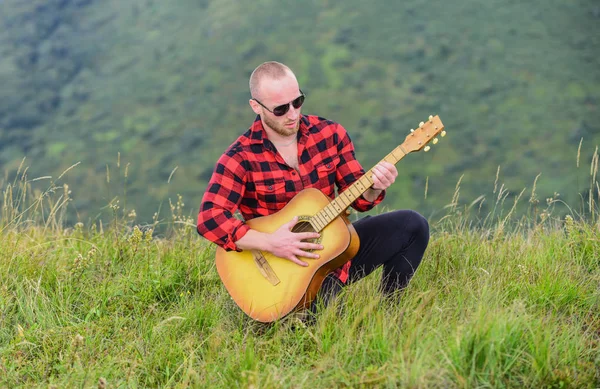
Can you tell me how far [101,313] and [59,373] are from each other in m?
0.58

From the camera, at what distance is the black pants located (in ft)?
11.6

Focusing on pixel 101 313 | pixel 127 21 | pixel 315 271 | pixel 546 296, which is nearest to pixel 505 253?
pixel 546 296

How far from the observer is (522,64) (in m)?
61.0

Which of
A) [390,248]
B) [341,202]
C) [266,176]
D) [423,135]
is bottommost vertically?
[390,248]

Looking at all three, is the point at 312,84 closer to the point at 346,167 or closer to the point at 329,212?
the point at 346,167

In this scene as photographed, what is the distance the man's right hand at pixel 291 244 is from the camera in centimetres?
332

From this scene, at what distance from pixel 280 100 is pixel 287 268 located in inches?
33.6

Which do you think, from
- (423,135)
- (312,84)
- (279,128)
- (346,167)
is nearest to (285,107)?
(279,128)

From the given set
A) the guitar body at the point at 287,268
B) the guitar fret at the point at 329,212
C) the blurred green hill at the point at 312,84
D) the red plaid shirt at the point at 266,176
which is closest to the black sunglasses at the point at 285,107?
the red plaid shirt at the point at 266,176

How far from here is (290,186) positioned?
3518 mm

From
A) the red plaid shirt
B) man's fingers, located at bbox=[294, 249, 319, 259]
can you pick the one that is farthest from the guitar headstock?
man's fingers, located at bbox=[294, 249, 319, 259]

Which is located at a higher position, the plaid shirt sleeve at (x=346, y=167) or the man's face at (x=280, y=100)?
the man's face at (x=280, y=100)

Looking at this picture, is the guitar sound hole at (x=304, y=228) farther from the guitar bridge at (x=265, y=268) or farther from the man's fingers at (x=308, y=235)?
the guitar bridge at (x=265, y=268)

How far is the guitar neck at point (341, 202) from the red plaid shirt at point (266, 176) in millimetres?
136
